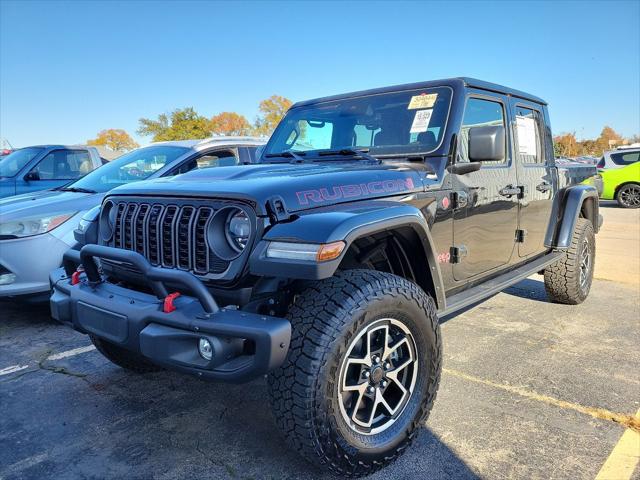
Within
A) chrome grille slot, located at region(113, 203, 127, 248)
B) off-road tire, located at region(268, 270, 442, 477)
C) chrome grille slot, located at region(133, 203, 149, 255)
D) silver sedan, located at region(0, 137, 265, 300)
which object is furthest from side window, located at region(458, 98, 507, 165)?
silver sedan, located at region(0, 137, 265, 300)

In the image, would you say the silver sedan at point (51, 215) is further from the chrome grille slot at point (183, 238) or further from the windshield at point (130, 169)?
the chrome grille slot at point (183, 238)

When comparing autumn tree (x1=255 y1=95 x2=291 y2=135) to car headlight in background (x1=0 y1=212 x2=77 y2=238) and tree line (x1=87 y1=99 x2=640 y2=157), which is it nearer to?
tree line (x1=87 y1=99 x2=640 y2=157)

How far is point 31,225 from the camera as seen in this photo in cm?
441

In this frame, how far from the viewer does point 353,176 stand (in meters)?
2.67

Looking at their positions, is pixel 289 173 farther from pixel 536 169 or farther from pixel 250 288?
pixel 536 169

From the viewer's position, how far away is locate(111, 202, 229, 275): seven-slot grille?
2361 millimetres

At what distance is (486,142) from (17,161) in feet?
26.0

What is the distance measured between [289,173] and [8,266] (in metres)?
2.99

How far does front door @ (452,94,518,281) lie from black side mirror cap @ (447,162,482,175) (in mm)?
36

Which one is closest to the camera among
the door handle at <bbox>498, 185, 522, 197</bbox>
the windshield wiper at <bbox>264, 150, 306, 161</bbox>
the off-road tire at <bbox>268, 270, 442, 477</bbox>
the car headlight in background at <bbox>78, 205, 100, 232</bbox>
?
the off-road tire at <bbox>268, 270, 442, 477</bbox>

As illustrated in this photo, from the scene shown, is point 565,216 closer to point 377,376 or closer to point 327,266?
point 377,376

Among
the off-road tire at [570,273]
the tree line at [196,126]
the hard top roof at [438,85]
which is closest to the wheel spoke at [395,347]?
the hard top roof at [438,85]

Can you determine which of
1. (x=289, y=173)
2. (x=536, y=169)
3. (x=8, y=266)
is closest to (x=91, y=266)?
(x=289, y=173)

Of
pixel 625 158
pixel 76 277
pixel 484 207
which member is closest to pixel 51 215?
pixel 76 277
